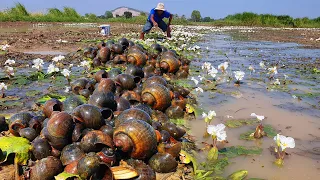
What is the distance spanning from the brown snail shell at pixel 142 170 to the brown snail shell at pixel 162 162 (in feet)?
0.33

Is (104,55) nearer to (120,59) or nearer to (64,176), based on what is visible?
(120,59)

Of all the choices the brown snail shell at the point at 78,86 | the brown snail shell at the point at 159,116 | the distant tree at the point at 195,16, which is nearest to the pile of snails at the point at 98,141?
the brown snail shell at the point at 159,116

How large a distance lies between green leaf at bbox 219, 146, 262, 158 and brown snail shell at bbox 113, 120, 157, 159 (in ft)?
3.71

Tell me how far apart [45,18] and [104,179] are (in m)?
38.3

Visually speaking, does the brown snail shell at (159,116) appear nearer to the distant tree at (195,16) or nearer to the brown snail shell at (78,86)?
the brown snail shell at (78,86)

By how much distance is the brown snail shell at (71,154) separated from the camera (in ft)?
9.66

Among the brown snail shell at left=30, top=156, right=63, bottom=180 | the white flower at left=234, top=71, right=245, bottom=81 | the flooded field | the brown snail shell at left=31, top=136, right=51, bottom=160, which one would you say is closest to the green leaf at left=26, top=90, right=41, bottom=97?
the flooded field

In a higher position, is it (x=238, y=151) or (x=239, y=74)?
(x=239, y=74)

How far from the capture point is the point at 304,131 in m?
4.39

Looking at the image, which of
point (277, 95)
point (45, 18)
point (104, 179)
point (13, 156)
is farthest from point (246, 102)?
point (45, 18)

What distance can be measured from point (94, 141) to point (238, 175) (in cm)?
155

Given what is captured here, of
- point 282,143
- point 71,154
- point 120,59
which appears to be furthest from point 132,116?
point 120,59

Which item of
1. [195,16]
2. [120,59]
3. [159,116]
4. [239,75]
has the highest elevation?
[195,16]

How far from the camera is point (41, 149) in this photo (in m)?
3.07
